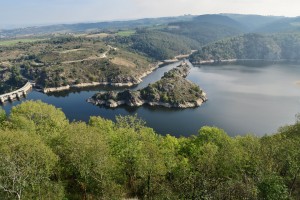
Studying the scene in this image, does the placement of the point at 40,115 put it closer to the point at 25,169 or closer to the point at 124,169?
the point at 124,169

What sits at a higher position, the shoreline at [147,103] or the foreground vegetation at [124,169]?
the foreground vegetation at [124,169]

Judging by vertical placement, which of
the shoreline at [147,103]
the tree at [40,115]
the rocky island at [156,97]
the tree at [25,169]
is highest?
the tree at [25,169]

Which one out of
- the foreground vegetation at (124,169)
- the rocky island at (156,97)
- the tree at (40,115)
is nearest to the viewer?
the foreground vegetation at (124,169)

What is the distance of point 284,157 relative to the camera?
48094 mm

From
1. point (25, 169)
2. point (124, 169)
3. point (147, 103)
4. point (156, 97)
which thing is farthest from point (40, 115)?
point (156, 97)

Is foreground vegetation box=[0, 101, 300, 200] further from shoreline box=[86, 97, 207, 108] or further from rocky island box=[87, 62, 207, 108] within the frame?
rocky island box=[87, 62, 207, 108]

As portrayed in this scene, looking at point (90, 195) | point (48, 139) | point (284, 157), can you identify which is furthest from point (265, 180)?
point (48, 139)

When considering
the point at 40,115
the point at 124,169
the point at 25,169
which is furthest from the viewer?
the point at 40,115

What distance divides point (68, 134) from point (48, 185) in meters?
12.7

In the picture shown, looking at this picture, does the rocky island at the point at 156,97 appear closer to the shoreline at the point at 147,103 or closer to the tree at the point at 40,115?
the shoreline at the point at 147,103

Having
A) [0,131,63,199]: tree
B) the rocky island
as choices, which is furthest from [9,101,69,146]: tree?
the rocky island

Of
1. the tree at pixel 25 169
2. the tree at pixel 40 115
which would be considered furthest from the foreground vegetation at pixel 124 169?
the tree at pixel 40 115

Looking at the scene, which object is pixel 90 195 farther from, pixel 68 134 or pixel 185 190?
pixel 185 190

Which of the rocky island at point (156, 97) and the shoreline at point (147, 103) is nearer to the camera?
the shoreline at point (147, 103)
